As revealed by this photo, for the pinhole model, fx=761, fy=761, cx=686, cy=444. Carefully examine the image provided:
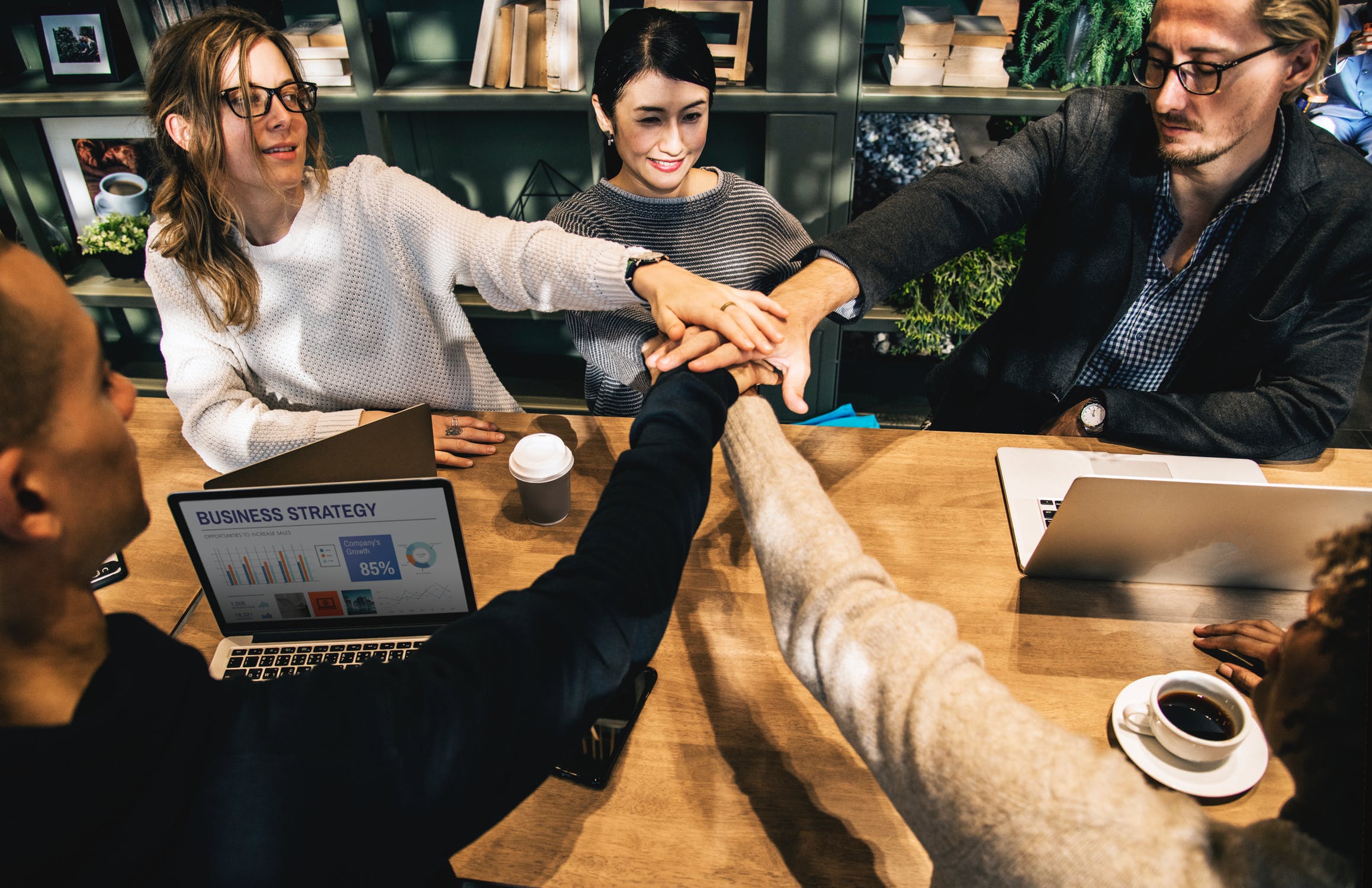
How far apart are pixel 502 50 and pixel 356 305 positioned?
1.34 metres

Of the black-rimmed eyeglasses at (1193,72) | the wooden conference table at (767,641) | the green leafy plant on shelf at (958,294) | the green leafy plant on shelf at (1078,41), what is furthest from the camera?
the green leafy plant on shelf at (958,294)

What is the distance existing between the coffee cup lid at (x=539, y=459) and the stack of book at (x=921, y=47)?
6.61 ft

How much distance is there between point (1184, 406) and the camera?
1.53m

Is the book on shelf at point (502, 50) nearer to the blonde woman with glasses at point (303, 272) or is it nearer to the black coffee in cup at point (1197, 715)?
the blonde woman with glasses at point (303, 272)

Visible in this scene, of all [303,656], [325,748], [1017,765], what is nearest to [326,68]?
[303,656]

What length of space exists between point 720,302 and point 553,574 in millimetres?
744

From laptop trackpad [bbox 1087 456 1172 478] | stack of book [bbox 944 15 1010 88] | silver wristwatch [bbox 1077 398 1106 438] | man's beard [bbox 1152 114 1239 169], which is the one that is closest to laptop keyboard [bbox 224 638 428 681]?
laptop trackpad [bbox 1087 456 1172 478]

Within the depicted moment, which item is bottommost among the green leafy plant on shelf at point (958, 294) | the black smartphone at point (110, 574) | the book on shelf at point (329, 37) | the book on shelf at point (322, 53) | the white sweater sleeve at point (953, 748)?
the green leafy plant on shelf at point (958, 294)

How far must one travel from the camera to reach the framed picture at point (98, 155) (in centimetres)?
307

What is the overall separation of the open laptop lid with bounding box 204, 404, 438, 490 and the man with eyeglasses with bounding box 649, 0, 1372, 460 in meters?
0.48

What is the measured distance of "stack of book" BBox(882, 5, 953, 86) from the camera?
247cm

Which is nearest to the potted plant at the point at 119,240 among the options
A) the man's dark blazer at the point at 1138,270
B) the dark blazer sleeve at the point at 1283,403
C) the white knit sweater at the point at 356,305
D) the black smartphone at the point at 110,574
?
the white knit sweater at the point at 356,305

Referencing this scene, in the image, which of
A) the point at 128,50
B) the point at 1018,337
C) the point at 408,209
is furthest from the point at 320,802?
the point at 128,50

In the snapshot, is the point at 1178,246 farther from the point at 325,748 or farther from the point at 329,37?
the point at 329,37
